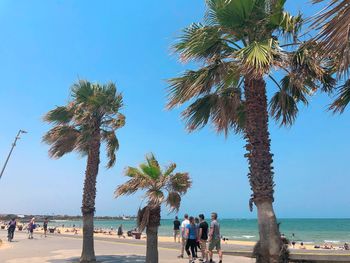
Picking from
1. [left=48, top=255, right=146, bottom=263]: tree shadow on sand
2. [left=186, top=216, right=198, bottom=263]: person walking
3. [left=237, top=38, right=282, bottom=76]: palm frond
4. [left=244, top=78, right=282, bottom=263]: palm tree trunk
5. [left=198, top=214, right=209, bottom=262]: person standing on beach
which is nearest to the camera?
[left=237, top=38, right=282, bottom=76]: palm frond

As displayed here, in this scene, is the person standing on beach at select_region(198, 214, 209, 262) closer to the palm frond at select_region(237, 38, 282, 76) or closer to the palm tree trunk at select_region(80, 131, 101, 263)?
the palm tree trunk at select_region(80, 131, 101, 263)

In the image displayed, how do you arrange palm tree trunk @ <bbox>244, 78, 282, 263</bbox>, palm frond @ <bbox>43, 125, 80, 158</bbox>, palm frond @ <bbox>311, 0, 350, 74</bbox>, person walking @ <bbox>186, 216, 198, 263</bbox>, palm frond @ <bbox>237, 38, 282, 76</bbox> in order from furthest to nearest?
palm frond @ <bbox>43, 125, 80, 158</bbox>, person walking @ <bbox>186, 216, 198, 263</bbox>, palm tree trunk @ <bbox>244, 78, 282, 263</bbox>, palm frond @ <bbox>237, 38, 282, 76</bbox>, palm frond @ <bbox>311, 0, 350, 74</bbox>

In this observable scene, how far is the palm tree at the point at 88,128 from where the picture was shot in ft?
50.5

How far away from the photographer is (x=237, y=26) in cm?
970

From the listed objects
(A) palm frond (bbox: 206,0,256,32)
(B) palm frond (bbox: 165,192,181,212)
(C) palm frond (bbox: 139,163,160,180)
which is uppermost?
(A) palm frond (bbox: 206,0,256,32)

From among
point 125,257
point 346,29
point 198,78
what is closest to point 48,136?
point 125,257

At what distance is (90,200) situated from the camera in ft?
50.3

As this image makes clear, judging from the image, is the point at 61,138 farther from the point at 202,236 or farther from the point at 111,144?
the point at 202,236

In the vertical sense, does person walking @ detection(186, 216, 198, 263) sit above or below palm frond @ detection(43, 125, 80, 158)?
below

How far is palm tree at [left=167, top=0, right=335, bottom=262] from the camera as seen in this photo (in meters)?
8.73

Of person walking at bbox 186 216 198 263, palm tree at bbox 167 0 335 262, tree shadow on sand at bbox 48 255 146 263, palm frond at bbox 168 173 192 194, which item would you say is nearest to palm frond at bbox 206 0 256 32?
palm tree at bbox 167 0 335 262

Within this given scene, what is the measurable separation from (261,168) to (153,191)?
4214mm

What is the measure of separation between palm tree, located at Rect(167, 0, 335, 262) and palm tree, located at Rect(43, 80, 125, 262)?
577cm

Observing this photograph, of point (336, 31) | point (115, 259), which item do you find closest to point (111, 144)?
point (115, 259)
